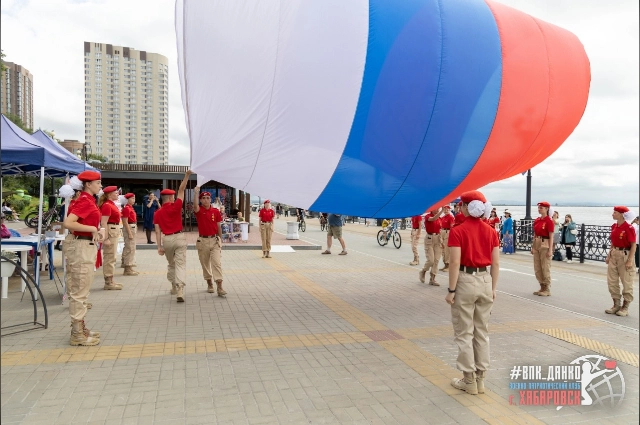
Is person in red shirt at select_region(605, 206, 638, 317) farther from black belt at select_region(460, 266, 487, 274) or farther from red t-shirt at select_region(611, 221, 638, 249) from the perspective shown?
black belt at select_region(460, 266, 487, 274)

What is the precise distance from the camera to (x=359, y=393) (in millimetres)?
4070

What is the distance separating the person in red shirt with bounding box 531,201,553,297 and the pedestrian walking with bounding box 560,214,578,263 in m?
7.18

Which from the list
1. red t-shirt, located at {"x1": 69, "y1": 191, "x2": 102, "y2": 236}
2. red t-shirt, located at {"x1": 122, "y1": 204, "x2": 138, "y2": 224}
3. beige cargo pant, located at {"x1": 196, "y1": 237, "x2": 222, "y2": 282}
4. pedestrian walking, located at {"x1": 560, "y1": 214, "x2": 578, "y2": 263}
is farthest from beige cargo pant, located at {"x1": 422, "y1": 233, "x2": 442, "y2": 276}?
pedestrian walking, located at {"x1": 560, "y1": 214, "x2": 578, "y2": 263}

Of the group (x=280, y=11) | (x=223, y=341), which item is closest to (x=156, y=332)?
(x=223, y=341)

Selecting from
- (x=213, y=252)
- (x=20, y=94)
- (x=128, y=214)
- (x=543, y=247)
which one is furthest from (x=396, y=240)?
(x=20, y=94)

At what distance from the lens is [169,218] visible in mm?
7562

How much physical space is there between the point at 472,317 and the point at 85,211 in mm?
4393

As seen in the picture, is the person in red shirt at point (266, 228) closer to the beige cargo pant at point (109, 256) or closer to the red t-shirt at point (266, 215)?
the red t-shirt at point (266, 215)

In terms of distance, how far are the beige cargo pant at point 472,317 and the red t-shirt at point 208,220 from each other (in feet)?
16.1

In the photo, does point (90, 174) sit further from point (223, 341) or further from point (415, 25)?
point (415, 25)

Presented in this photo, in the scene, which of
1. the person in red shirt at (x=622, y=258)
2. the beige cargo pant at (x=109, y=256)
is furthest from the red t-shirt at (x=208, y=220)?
the person in red shirt at (x=622, y=258)

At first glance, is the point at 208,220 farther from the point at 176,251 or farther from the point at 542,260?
the point at 542,260

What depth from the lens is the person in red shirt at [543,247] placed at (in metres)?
8.48

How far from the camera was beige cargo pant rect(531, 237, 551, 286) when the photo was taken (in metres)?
8.56
